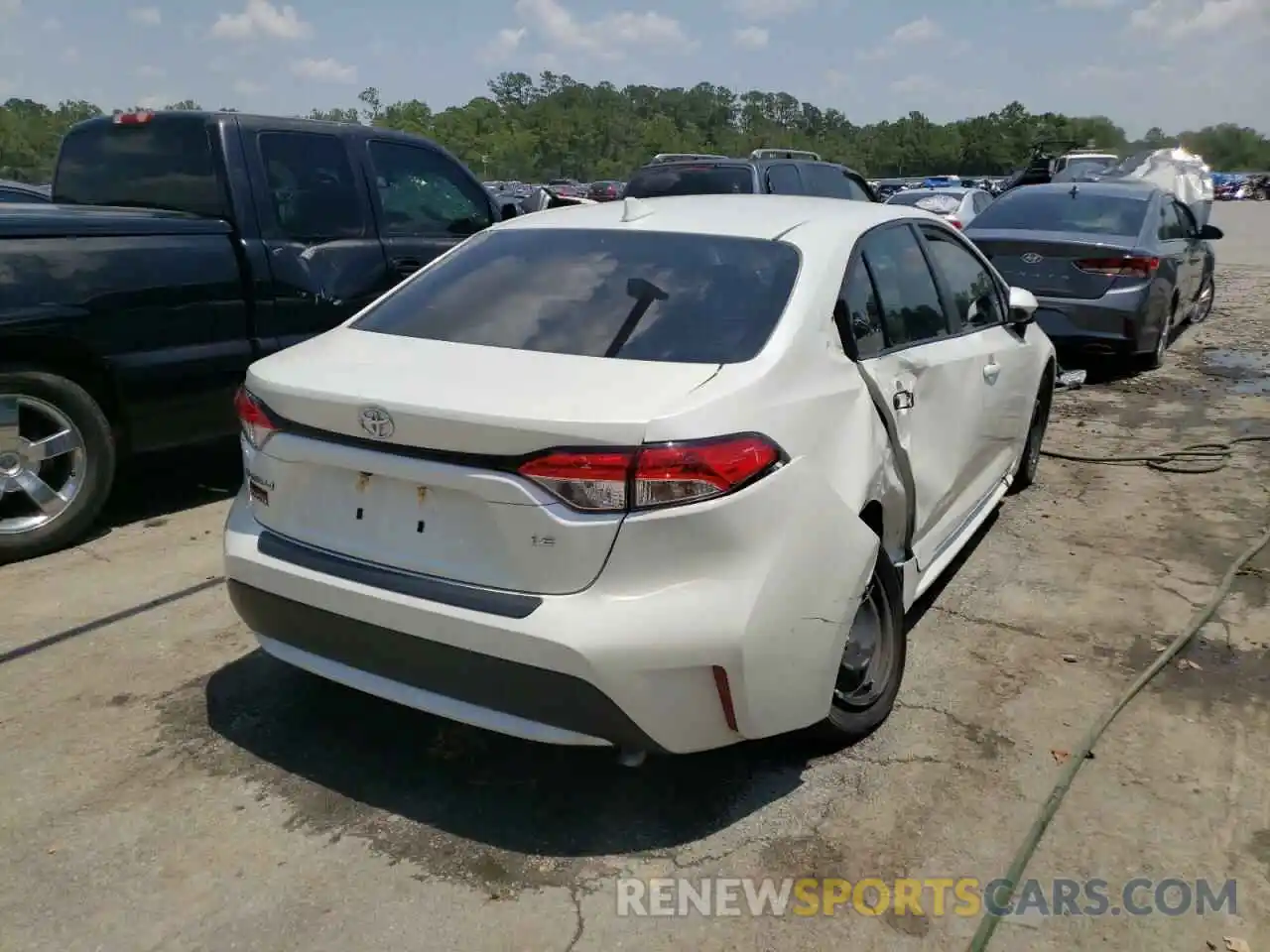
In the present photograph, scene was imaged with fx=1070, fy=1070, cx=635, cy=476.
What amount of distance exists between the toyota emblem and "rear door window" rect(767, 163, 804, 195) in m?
8.85

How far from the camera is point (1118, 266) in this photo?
8.34 metres

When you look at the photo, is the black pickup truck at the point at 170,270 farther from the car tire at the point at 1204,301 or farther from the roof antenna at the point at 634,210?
the car tire at the point at 1204,301

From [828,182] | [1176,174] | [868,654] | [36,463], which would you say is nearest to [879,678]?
[868,654]

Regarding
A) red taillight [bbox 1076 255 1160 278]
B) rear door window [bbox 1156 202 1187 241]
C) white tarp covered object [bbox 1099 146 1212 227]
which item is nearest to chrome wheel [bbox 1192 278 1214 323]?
rear door window [bbox 1156 202 1187 241]

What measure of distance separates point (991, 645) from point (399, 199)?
13.9 feet

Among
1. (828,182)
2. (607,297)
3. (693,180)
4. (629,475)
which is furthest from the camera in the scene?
(828,182)

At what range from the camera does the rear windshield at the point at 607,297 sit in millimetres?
2961

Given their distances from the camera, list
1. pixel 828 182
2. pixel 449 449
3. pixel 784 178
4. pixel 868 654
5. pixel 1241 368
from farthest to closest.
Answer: pixel 828 182
pixel 784 178
pixel 1241 368
pixel 868 654
pixel 449 449

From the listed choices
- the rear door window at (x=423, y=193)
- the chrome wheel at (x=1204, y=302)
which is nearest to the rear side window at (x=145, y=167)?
the rear door window at (x=423, y=193)

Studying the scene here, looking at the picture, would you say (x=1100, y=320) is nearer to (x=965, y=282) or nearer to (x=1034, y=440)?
(x=1034, y=440)

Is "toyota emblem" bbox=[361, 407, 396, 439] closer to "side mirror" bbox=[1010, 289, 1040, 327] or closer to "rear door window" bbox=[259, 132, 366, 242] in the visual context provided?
"rear door window" bbox=[259, 132, 366, 242]

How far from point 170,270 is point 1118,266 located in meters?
6.85

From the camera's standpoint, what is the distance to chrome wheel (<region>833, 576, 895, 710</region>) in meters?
3.24

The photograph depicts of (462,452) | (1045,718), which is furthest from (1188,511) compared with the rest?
(462,452)
